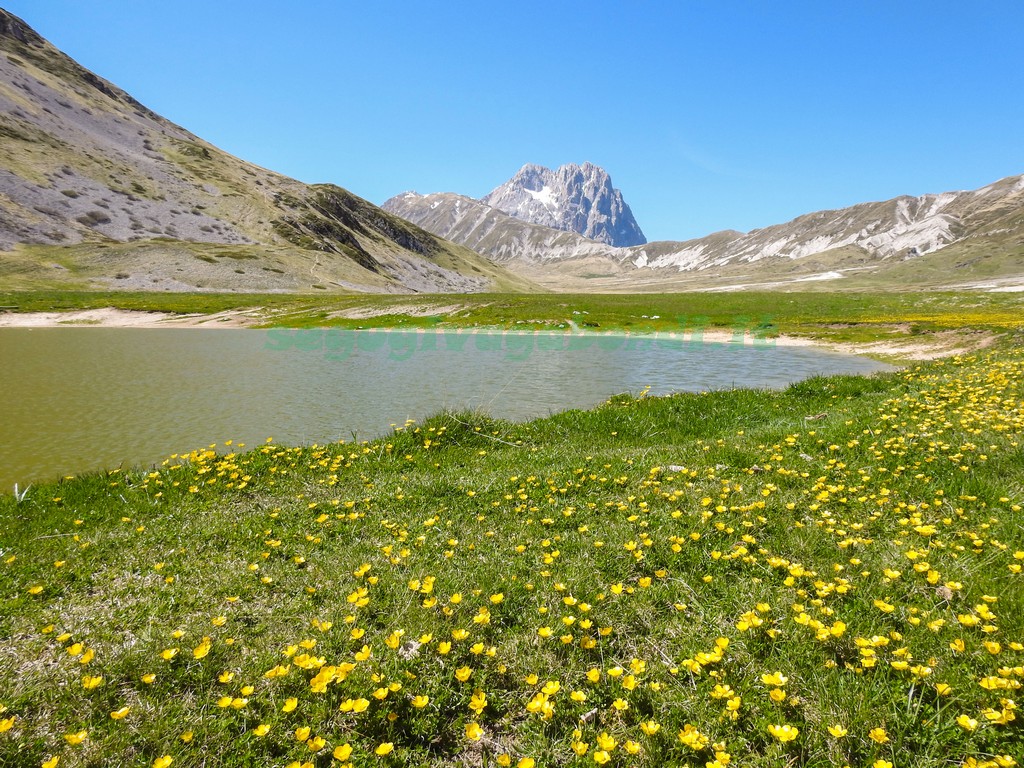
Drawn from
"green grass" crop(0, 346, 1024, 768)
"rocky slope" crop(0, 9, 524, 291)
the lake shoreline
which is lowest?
"green grass" crop(0, 346, 1024, 768)

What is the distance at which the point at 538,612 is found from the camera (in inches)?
213

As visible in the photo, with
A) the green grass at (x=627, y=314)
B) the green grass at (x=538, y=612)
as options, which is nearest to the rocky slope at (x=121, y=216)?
the green grass at (x=627, y=314)

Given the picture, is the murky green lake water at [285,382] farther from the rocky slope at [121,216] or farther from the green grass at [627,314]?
the rocky slope at [121,216]

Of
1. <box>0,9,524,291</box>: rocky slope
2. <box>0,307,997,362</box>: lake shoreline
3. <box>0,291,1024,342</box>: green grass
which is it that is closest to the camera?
<box>0,307,997,362</box>: lake shoreline

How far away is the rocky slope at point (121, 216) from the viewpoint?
120438mm

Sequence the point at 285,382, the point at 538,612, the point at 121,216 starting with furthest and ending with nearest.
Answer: the point at 121,216, the point at 285,382, the point at 538,612

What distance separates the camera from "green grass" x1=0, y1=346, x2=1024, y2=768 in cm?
390

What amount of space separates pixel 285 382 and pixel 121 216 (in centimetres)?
16652

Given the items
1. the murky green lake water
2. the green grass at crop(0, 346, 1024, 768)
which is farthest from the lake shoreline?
the green grass at crop(0, 346, 1024, 768)

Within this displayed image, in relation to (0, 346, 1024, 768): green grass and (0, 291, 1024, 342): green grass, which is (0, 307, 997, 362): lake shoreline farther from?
(0, 346, 1024, 768): green grass

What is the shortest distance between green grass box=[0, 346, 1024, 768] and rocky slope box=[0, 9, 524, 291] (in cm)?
12951

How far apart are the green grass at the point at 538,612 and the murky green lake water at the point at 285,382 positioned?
559 centimetres

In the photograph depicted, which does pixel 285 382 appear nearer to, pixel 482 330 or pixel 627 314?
pixel 482 330

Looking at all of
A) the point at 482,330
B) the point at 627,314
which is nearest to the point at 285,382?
the point at 482,330
